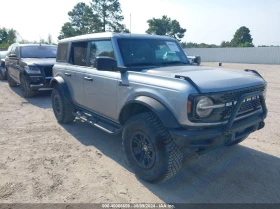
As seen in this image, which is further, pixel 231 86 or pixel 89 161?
pixel 89 161

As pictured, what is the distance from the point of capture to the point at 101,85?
4.03 metres

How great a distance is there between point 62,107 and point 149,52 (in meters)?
2.51

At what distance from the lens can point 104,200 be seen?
9.50 ft

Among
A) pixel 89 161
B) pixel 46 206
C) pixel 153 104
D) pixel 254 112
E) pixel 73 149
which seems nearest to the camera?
pixel 46 206

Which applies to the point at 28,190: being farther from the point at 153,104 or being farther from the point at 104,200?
the point at 153,104

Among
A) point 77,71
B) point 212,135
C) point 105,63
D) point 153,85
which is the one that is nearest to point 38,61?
point 77,71

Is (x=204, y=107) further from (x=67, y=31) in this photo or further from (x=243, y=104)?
(x=67, y=31)

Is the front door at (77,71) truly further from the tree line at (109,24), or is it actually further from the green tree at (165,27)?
the green tree at (165,27)

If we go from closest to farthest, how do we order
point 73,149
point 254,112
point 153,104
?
point 153,104 → point 254,112 → point 73,149

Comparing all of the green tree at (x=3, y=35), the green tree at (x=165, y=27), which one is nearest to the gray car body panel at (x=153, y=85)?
the green tree at (x=3, y=35)

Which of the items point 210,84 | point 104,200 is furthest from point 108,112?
point 210,84

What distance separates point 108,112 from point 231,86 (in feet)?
6.67

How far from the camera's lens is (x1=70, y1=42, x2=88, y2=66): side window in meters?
4.68

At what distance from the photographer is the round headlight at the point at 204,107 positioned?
8.87 ft
